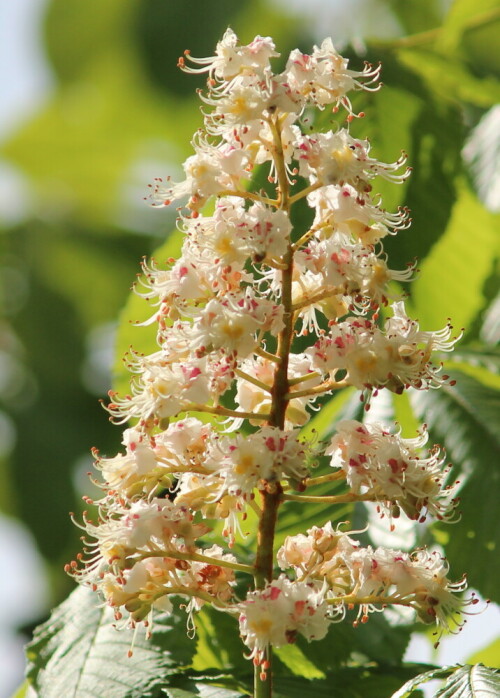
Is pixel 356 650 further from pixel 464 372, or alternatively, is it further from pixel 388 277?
pixel 388 277

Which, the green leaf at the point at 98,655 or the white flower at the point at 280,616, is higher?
the white flower at the point at 280,616

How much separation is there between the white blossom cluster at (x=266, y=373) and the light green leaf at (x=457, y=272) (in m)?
1.06

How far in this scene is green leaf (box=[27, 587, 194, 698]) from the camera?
218 cm

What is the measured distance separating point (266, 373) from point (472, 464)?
2.66ft

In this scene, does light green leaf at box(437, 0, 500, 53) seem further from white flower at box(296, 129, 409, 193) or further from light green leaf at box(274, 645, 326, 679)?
light green leaf at box(274, 645, 326, 679)

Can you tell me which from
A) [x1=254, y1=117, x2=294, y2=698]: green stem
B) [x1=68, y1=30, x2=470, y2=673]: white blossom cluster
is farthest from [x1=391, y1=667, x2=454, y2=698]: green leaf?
[x1=254, y1=117, x2=294, y2=698]: green stem

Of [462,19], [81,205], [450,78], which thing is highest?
[462,19]

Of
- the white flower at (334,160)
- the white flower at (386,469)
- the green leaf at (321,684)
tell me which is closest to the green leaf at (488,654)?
the green leaf at (321,684)

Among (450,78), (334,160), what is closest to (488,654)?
(334,160)

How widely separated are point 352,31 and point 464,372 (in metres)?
1.04

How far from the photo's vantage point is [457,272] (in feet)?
10.2

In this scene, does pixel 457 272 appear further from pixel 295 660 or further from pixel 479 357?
pixel 295 660

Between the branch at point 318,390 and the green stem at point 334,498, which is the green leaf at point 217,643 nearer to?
the green stem at point 334,498

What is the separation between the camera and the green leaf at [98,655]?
218 cm
